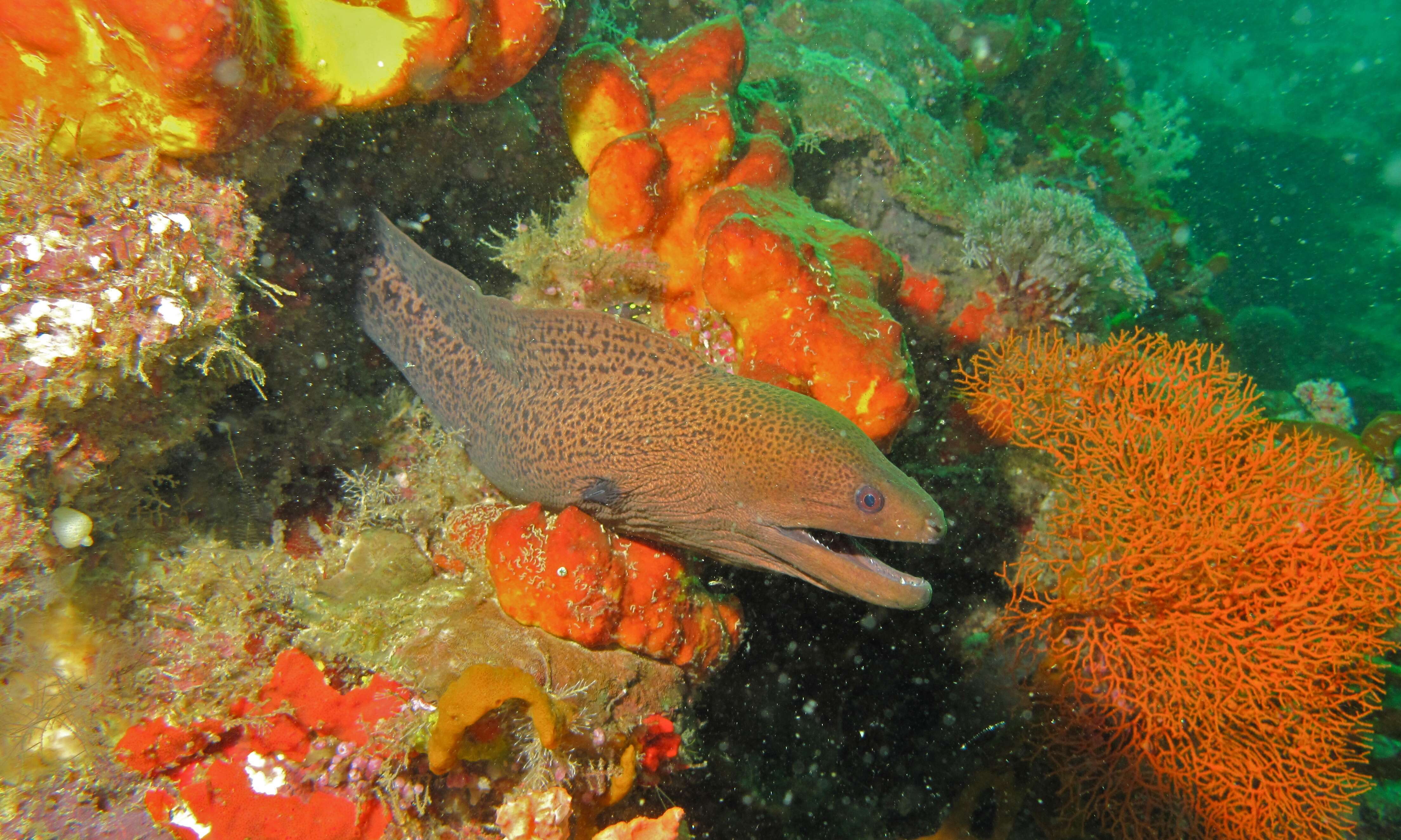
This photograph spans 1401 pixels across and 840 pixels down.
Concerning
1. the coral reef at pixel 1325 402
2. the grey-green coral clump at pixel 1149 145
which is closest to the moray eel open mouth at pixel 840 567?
the grey-green coral clump at pixel 1149 145

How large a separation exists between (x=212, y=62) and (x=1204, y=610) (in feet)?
15.1

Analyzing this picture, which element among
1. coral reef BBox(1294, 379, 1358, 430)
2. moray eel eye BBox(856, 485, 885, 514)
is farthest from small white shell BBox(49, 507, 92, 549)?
Result: coral reef BBox(1294, 379, 1358, 430)

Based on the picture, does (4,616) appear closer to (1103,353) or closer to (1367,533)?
(1103,353)

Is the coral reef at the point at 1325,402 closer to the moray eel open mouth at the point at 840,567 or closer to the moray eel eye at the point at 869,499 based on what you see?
the moray eel open mouth at the point at 840,567

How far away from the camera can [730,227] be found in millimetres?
2812

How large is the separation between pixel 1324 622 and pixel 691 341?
11.0 ft

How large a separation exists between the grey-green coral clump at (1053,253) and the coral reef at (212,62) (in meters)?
3.30

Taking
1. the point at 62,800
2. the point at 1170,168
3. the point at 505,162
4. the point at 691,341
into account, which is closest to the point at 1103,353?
the point at 691,341

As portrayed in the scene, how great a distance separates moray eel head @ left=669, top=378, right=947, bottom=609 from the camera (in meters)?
2.30

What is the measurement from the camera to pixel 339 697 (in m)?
2.12

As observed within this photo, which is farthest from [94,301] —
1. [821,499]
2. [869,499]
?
[869,499]

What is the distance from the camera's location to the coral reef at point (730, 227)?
2746mm

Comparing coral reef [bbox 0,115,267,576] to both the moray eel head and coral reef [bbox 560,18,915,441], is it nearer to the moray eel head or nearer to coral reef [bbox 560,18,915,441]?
coral reef [bbox 560,18,915,441]

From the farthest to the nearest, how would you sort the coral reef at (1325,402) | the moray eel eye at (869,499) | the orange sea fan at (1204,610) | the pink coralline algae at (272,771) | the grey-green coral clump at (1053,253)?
the coral reef at (1325,402) < the grey-green coral clump at (1053,253) < the orange sea fan at (1204,610) < the moray eel eye at (869,499) < the pink coralline algae at (272,771)
